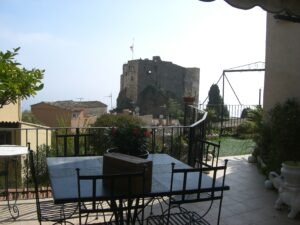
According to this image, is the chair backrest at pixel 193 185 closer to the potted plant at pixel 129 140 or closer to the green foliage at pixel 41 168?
the potted plant at pixel 129 140

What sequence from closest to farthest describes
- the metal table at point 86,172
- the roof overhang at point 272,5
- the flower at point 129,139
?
the metal table at point 86,172, the roof overhang at point 272,5, the flower at point 129,139

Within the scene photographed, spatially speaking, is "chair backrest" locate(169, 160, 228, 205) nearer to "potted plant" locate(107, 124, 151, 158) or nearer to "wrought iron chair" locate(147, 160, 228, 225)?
"wrought iron chair" locate(147, 160, 228, 225)

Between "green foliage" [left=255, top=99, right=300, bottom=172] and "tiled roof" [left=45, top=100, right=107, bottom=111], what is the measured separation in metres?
21.8

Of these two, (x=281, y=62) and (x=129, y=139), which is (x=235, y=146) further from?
(x=129, y=139)

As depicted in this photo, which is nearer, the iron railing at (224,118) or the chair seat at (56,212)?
the chair seat at (56,212)

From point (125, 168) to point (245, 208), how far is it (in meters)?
2.47

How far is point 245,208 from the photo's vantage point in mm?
4414

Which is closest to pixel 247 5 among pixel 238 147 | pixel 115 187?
pixel 115 187

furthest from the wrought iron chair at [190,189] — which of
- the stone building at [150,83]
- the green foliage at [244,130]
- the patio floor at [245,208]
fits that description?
the stone building at [150,83]

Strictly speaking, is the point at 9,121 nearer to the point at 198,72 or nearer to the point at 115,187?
the point at 115,187

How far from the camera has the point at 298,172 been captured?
4137 mm

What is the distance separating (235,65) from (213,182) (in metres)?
10.1

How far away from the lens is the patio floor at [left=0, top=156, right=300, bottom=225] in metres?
3.93

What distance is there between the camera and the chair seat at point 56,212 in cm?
292
